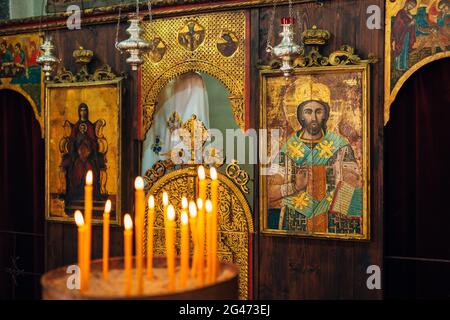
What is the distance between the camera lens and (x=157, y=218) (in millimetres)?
5957

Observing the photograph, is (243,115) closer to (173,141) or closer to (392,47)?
(173,141)

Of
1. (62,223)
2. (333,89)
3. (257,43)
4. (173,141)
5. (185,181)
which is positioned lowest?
(62,223)

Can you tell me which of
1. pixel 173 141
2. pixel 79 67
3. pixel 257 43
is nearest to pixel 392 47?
pixel 257 43

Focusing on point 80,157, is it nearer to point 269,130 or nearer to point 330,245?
point 269,130

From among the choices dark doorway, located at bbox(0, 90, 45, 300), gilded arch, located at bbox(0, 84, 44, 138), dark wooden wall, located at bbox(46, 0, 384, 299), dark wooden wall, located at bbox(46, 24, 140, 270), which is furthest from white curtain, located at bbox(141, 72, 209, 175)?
dark doorway, located at bbox(0, 90, 45, 300)

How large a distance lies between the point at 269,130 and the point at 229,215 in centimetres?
83

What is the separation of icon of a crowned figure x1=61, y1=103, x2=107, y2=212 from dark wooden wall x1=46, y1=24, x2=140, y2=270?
0.25 meters

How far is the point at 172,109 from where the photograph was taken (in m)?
5.88

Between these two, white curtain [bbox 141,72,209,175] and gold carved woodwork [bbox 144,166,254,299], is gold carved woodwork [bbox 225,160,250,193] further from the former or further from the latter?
white curtain [bbox 141,72,209,175]

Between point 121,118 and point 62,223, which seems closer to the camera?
point 121,118

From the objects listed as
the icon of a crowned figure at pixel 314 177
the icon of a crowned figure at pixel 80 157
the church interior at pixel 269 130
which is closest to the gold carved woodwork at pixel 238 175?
the church interior at pixel 269 130
